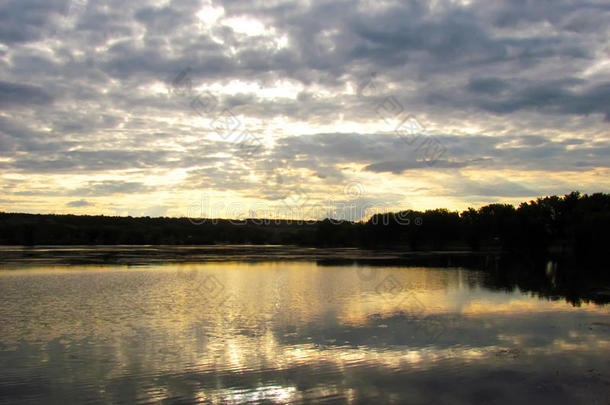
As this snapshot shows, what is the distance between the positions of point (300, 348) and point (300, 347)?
0.36 ft

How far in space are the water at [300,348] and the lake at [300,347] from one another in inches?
1.8

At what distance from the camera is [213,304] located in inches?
873

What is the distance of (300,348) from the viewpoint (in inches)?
546

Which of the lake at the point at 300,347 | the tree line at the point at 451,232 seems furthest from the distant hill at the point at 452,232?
the lake at the point at 300,347

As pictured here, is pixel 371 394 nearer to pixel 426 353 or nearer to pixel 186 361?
pixel 426 353

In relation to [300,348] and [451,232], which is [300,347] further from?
[451,232]

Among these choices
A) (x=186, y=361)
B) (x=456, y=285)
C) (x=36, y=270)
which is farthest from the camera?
(x=36, y=270)

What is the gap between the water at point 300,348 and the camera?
10.3 m

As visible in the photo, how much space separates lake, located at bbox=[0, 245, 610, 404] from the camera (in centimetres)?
1030

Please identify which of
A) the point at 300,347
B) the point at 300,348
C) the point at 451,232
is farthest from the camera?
the point at 451,232

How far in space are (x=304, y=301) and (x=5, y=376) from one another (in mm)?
13522

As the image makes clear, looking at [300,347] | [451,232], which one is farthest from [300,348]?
[451,232]

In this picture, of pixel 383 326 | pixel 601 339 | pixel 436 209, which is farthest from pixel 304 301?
pixel 436 209

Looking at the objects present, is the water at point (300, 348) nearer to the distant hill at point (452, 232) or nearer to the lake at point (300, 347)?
the lake at point (300, 347)
